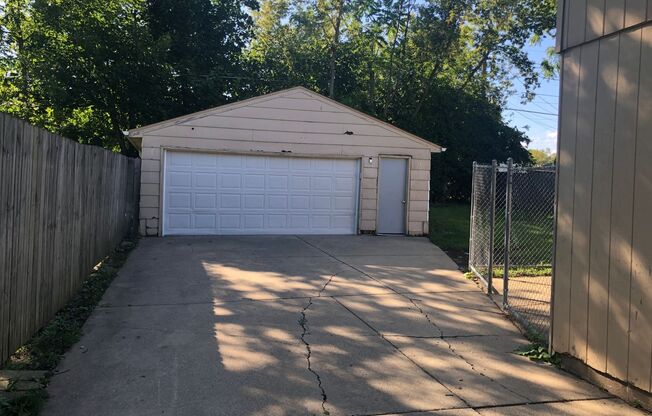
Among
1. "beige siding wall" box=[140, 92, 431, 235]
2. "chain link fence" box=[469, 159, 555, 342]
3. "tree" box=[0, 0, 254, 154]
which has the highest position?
"tree" box=[0, 0, 254, 154]

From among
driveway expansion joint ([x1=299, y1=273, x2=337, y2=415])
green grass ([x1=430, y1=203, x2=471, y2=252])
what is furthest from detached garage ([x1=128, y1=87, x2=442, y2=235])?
driveway expansion joint ([x1=299, y1=273, x2=337, y2=415])

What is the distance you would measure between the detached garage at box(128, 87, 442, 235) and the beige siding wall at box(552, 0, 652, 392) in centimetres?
848

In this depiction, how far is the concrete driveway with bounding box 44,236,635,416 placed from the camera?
397 cm

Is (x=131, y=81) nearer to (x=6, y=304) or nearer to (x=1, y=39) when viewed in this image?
(x=1, y=39)

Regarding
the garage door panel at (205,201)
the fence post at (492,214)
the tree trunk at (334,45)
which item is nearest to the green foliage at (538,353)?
the fence post at (492,214)

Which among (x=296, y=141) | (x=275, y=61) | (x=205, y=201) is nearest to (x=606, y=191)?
(x=296, y=141)

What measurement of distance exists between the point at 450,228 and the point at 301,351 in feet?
35.8

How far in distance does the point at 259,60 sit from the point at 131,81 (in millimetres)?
6886

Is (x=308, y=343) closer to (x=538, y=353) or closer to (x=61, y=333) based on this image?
(x=538, y=353)

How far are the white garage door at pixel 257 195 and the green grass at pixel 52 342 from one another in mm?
4975

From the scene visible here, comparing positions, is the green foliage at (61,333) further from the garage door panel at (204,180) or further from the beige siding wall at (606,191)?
the garage door panel at (204,180)

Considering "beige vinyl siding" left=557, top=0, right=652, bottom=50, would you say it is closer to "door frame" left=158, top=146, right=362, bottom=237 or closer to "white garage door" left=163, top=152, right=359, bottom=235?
"door frame" left=158, top=146, right=362, bottom=237

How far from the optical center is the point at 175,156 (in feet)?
40.9

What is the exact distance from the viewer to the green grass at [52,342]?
3646mm
